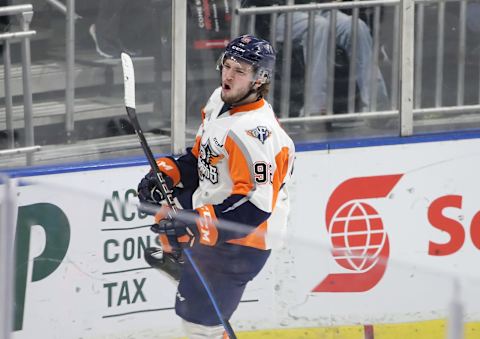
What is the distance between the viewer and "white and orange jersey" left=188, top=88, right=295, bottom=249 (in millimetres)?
3598

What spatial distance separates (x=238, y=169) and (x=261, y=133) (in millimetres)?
135

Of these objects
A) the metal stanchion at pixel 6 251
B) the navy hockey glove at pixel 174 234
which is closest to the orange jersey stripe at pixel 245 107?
the navy hockey glove at pixel 174 234

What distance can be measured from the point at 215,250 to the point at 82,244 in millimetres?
368

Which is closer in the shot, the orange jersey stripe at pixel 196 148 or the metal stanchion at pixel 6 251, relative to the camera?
the metal stanchion at pixel 6 251

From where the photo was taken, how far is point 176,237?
107 inches

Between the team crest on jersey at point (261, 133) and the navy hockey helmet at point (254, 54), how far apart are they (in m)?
0.18

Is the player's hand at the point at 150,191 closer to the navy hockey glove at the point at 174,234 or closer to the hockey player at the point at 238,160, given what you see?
the hockey player at the point at 238,160

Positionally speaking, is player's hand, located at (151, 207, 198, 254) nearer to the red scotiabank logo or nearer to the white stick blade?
the white stick blade

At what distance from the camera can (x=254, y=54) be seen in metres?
3.72

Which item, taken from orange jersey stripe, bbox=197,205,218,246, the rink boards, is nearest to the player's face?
the rink boards

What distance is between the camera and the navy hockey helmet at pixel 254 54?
12.2 ft

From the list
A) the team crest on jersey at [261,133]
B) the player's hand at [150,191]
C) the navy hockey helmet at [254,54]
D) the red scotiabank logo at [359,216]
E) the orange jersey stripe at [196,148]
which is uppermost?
the navy hockey helmet at [254,54]

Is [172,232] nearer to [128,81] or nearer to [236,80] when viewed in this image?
[236,80]

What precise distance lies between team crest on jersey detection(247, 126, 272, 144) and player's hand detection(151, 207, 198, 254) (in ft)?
2.71
